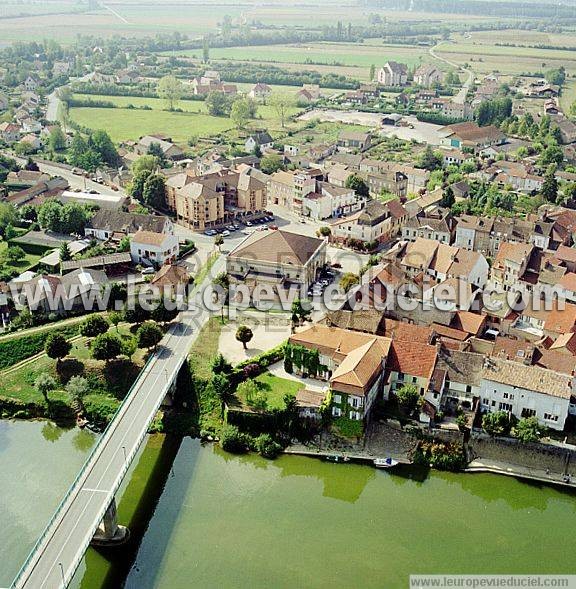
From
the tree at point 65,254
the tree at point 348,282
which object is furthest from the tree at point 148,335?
the tree at point 65,254

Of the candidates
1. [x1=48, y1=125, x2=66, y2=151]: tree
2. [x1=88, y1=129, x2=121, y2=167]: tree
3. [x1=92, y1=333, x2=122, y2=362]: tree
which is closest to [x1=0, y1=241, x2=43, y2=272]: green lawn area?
[x1=92, y1=333, x2=122, y2=362]: tree

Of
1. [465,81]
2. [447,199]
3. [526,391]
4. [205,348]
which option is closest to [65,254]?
[205,348]

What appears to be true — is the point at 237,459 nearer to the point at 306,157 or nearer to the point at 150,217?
the point at 150,217

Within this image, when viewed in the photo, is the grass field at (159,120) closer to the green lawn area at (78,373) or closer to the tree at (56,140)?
the tree at (56,140)

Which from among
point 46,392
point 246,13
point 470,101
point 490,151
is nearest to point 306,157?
point 490,151

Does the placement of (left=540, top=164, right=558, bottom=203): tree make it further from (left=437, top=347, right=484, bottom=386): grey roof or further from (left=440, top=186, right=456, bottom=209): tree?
(left=437, top=347, right=484, bottom=386): grey roof
